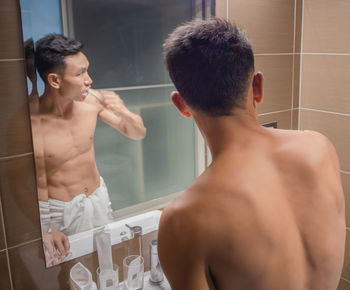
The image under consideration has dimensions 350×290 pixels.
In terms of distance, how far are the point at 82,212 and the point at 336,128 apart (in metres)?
1.37

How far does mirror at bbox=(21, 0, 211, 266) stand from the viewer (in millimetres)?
1160

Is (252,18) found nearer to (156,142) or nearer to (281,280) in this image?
(156,142)

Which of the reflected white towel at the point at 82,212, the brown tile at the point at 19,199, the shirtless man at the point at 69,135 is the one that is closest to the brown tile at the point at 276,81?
the shirtless man at the point at 69,135

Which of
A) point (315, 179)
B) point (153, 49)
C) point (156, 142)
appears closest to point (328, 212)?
point (315, 179)

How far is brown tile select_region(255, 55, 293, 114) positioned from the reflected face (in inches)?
34.5

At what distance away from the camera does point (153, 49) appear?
142cm

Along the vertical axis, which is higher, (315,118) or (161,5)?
(161,5)

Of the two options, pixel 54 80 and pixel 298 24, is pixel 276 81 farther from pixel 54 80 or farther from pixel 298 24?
pixel 54 80

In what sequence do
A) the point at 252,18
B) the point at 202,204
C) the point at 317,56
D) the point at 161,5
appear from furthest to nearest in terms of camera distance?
the point at 317,56 → the point at 252,18 → the point at 161,5 → the point at 202,204

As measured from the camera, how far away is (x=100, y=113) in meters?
1.30

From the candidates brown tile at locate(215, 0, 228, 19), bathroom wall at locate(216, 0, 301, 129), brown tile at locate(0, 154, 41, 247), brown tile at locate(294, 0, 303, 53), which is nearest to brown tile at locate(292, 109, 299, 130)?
bathroom wall at locate(216, 0, 301, 129)

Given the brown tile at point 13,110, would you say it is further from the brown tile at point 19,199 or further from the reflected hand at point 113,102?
the reflected hand at point 113,102

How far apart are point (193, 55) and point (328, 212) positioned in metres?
0.46

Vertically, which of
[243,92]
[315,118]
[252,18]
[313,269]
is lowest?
[313,269]
